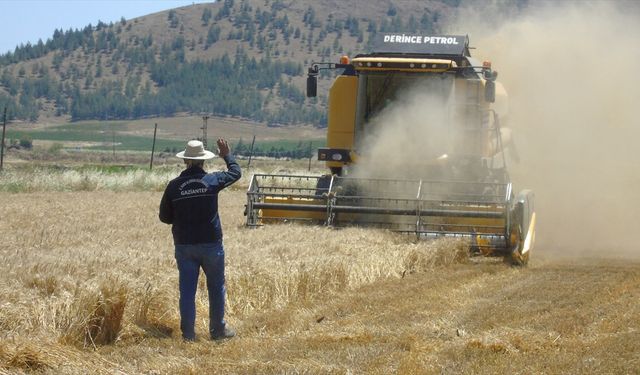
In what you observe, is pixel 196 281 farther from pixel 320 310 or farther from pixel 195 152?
pixel 320 310

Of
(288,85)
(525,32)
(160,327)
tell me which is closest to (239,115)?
(288,85)

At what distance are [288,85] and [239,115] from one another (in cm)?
2068

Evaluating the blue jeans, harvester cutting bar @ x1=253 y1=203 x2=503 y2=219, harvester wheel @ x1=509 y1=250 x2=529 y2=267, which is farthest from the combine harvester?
the blue jeans

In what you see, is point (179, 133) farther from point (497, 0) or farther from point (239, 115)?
point (497, 0)

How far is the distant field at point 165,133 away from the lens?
401 ft

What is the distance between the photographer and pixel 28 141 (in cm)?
8575

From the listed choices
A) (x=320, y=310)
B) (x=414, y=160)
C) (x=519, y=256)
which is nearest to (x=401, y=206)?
(x=414, y=160)

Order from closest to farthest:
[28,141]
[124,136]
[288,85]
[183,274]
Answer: [183,274], [28,141], [124,136], [288,85]

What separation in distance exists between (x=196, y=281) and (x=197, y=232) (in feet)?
1.42

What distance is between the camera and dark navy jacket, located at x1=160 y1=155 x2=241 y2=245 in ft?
33.0

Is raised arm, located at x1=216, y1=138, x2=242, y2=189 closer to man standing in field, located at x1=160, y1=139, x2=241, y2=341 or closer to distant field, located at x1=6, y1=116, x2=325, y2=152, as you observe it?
man standing in field, located at x1=160, y1=139, x2=241, y2=341

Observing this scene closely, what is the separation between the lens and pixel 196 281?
33.1 feet

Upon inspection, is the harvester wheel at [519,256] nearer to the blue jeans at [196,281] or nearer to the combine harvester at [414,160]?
the combine harvester at [414,160]

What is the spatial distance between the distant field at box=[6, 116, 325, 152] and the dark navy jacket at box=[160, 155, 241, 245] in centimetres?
10233
